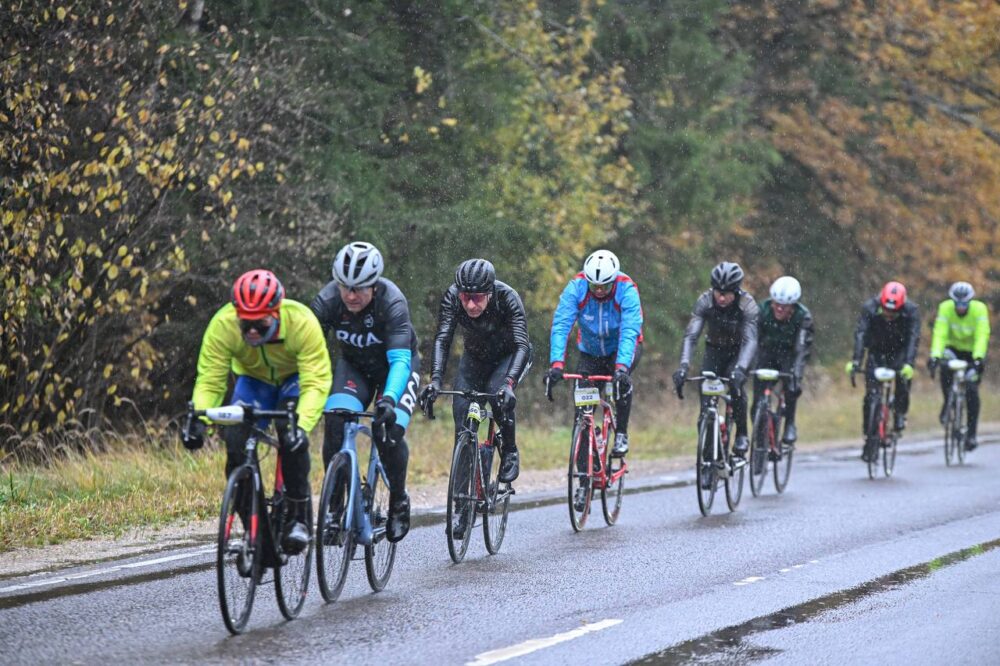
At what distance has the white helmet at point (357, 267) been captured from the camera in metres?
8.05

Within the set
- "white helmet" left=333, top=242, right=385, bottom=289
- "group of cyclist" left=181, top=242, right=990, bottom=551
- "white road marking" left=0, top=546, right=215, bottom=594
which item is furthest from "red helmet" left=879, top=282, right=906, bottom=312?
"white helmet" left=333, top=242, right=385, bottom=289

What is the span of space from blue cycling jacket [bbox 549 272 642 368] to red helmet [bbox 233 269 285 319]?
168 inches

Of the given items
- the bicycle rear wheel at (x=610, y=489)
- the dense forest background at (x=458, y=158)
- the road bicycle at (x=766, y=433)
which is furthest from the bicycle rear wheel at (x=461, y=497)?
the dense forest background at (x=458, y=158)

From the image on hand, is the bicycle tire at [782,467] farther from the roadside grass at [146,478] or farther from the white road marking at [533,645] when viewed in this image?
the white road marking at [533,645]

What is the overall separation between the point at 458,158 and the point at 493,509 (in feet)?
38.7

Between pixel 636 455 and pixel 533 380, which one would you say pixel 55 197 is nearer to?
pixel 636 455

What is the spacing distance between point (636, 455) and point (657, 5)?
10.0 m

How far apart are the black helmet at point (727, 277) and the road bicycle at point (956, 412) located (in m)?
6.29

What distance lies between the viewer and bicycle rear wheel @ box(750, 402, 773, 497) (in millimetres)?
13875

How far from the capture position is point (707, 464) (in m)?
12.4

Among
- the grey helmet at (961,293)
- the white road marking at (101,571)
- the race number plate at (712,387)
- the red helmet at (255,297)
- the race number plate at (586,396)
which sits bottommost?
the white road marking at (101,571)

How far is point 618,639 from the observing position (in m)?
7.13

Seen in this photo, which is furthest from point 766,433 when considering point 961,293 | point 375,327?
point 375,327

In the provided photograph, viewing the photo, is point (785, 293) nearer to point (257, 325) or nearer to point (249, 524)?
point (257, 325)
